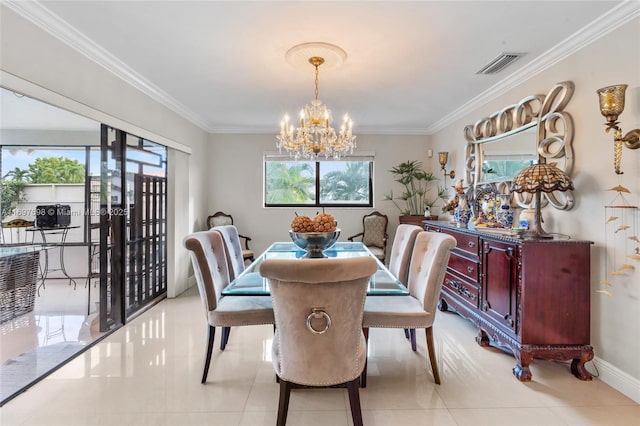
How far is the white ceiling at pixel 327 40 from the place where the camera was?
1.99 metres

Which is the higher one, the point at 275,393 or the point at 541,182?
the point at 541,182

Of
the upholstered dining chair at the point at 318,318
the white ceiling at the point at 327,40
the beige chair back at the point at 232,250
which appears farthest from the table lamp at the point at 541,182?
the beige chair back at the point at 232,250

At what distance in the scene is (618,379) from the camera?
206cm

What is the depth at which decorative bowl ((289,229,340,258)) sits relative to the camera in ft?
8.03

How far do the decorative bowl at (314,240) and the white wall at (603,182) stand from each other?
5.84 ft

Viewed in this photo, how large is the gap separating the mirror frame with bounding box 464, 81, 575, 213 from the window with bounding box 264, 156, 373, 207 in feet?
7.31

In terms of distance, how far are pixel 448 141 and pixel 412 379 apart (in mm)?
3628

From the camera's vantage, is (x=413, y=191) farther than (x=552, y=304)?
Yes

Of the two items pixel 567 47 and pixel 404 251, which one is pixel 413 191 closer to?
pixel 404 251

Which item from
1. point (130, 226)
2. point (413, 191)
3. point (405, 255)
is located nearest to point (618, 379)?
point (405, 255)

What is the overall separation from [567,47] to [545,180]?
1100 mm

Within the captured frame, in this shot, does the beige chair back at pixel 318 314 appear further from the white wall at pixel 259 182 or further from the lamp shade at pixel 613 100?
the white wall at pixel 259 182

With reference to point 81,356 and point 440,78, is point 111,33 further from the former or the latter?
point 440,78

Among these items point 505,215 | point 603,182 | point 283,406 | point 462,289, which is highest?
point 603,182
